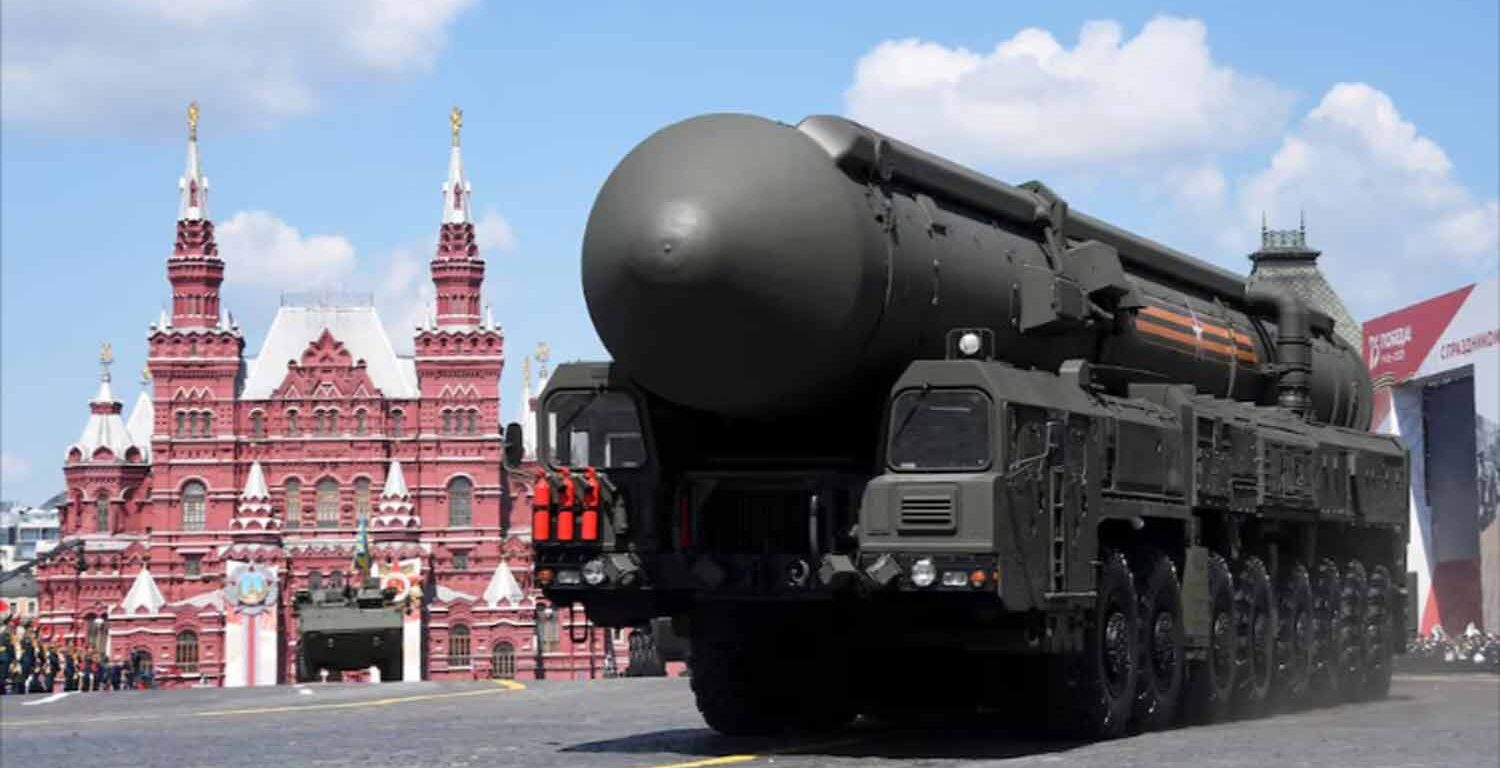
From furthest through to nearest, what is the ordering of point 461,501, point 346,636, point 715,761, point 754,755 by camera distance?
point 461,501 < point 346,636 < point 754,755 < point 715,761

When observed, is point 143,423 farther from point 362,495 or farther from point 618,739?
point 618,739

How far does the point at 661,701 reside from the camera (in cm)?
2356

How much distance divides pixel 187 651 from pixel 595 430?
94418mm

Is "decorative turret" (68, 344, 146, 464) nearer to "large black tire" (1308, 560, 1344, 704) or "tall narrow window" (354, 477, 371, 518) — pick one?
"tall narrow window" (354, 477, 371, 518)

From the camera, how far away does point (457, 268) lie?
368 feet

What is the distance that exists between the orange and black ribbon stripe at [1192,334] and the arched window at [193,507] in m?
94.2

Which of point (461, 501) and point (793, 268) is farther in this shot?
point (461, 501)

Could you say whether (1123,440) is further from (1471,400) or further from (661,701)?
(1471,400)

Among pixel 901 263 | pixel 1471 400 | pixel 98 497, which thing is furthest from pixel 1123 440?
pixel 98 497

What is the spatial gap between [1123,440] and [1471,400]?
45421 mm

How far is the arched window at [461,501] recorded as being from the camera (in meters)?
112

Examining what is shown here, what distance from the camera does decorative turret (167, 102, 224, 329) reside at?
112 meters

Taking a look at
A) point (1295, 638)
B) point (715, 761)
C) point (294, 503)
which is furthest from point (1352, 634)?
point (294, 503)

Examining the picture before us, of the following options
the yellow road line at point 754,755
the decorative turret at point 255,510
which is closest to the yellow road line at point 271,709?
the yellow road line at point 754,755
